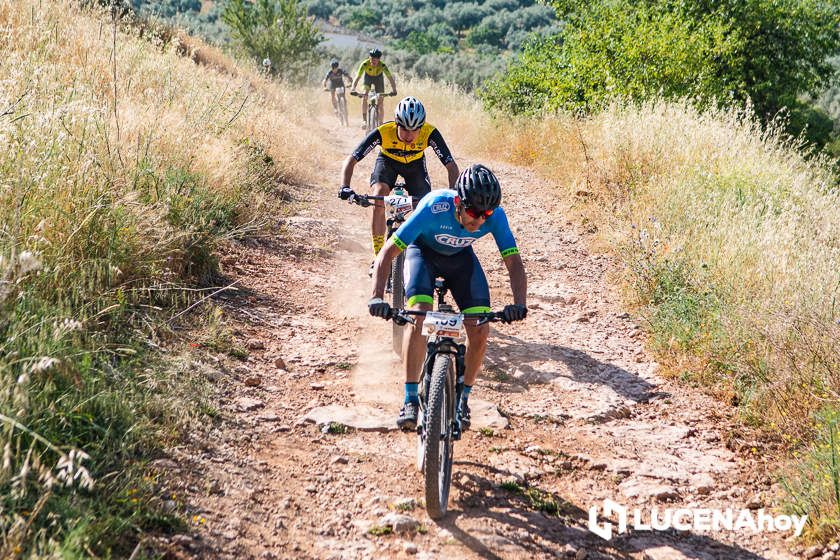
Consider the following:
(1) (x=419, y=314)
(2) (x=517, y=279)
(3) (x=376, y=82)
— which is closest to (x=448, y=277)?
(2) (x=517, y=279)

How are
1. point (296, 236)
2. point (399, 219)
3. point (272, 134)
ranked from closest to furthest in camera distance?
point (399, 219)
point (296, 236)
point (272, 134)

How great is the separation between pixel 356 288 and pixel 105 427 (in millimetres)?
4530

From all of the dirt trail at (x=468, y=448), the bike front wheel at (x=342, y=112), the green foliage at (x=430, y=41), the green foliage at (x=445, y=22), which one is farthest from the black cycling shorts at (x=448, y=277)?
the green foliage at (x=445, y=22)

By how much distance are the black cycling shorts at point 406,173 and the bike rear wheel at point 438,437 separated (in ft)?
11.7

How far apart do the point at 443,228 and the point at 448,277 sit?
0.35 metres

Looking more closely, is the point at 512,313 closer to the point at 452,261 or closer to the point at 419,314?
Result: the point at 419,314

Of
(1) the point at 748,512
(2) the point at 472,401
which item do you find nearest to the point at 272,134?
(2) the point at 472,401

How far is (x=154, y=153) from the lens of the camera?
6.68 metres

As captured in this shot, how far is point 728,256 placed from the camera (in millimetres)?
6938

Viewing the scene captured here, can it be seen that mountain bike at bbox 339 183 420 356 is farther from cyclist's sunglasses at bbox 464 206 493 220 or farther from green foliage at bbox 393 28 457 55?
green foliage at bbox 393 28 457 55

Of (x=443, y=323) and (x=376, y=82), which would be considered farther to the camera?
(x=376, y=82)

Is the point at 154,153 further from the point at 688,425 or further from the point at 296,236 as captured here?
the point at 688,425

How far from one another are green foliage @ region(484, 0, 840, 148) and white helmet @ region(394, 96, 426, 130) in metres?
6.99

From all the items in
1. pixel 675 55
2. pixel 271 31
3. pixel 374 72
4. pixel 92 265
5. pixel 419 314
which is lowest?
pixel 92 265
